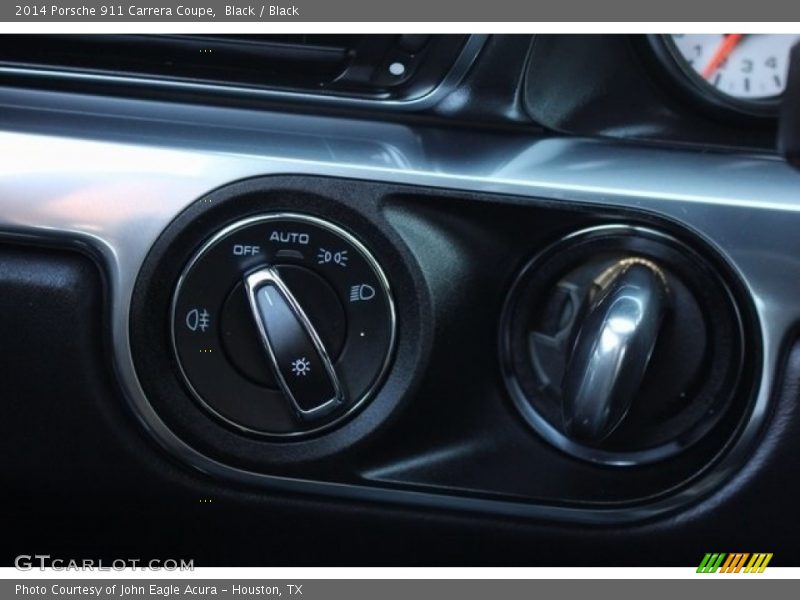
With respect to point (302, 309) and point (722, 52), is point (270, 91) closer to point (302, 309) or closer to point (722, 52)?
point (302, 309)

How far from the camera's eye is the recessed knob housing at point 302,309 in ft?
3.08

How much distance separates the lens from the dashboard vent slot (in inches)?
38.6

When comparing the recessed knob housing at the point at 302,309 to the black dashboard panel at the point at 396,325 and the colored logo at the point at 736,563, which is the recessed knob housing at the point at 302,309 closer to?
the black dashboard panel at the point at 396,325

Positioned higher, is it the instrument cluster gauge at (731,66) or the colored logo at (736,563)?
the instrument cluster gauge at (731,66)

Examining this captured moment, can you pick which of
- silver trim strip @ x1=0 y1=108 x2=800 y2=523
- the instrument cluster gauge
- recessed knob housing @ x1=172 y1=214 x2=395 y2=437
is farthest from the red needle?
recessed knob housing @ x1=172 y1=214 x2=395 y2=437

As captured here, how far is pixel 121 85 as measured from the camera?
0.99 meters

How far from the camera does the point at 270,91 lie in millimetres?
1001

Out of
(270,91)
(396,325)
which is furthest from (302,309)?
(270,91)

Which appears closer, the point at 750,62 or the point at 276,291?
the point at 276,291

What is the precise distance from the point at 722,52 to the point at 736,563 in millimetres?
478

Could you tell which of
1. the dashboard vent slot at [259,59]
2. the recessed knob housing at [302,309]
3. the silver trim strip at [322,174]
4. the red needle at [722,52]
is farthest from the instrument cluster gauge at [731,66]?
the recessed knob housing at [302,309]

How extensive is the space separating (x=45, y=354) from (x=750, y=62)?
27.8 inches

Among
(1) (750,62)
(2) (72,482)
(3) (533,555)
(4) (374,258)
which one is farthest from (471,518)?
(1) (750,62)

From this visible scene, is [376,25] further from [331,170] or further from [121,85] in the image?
[121,85]
